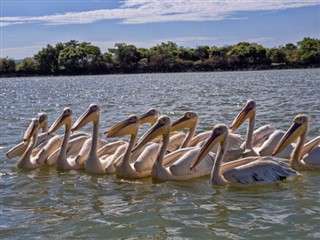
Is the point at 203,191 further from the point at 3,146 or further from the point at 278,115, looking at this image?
the point at 278,115

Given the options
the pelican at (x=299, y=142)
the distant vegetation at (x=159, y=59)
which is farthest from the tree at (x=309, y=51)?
the pelican at (x=299, y=142)

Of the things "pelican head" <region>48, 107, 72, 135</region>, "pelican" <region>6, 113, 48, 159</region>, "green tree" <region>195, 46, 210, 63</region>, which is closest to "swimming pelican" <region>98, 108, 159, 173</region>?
"pelican head" <region>48, 107, 72, 135</region>

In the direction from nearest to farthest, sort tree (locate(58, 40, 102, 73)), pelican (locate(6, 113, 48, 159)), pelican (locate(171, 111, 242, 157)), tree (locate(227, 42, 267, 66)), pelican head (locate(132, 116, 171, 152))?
1. pelican head (locate(132, 116, 171, 152))
2. pelican (locate(171, 111, 242, 157))
3. pelican (locate(6, 113, 48, 159))
4. tree (locate(227, 42, 267, 66))
5. tree (locate(58, 40, 102, 73))

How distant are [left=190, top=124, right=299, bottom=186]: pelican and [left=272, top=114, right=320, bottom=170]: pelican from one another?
57 cm

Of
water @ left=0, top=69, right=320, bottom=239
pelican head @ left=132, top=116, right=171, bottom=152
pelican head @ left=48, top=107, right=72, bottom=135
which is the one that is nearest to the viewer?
water @ left=0, top=69, right=320, bottom=239

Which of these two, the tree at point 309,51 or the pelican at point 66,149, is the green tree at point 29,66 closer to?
the tree at point 309,51

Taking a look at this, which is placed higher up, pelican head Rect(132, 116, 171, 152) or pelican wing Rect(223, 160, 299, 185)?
pelican head Rect(132, 116, 171, 152)

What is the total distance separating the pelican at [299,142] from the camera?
702 cm

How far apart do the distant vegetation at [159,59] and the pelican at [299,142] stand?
75.3m

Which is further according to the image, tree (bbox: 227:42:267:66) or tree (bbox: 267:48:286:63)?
tree (bbox: 227:42:267:66)

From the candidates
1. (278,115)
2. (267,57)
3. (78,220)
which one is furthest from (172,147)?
(267,57)

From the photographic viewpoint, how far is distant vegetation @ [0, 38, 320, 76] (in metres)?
83.9

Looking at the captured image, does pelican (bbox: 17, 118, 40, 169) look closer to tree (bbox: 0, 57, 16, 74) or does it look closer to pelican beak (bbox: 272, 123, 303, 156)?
pelican beak (bbox: 272, 123, 303, 156)

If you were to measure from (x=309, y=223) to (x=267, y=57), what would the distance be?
3219 inches
